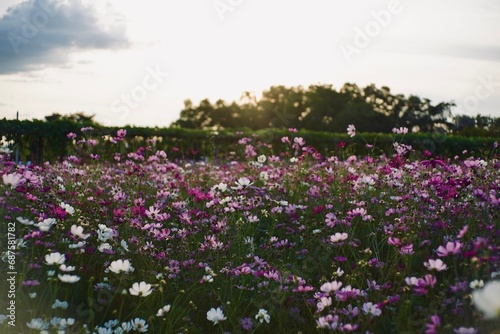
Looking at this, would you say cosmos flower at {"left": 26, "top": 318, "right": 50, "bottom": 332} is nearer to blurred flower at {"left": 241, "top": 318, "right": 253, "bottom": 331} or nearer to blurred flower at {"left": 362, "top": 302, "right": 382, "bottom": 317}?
blurred flower at {"left": 241, "top": 318, "right": 253, "bottom": 331}

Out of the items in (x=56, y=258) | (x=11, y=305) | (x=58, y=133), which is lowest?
(x=11, y=305)

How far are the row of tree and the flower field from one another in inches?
1437

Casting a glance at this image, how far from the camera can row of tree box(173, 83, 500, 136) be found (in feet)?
148

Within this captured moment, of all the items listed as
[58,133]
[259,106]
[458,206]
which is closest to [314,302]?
[458,206]

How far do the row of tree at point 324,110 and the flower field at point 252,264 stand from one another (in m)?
36.5

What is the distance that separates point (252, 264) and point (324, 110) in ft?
149

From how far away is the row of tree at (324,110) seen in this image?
4500 centimetres

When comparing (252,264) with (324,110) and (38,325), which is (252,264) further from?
(324,110)

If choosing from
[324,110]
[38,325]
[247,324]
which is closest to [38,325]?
[38,325]

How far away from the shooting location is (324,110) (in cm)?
4844

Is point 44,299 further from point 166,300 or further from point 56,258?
point 166,300

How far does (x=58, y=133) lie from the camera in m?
12.7

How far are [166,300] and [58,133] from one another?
32.1 ft

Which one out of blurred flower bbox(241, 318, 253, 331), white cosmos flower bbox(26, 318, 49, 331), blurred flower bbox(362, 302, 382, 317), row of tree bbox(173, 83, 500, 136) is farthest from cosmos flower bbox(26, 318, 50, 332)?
row of tree bbox(173, 83, 500, 136)
